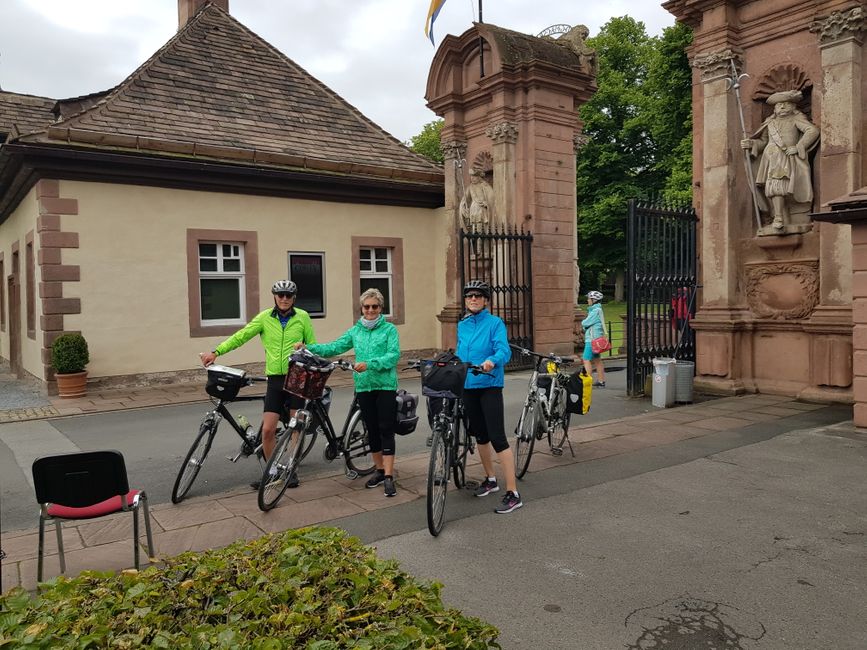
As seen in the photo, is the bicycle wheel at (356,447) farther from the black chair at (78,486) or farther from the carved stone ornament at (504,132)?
the carved stone ornament at (504,132)

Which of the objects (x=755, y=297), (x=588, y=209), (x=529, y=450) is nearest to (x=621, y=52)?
(x=588, y=209)

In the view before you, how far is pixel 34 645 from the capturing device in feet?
6.44

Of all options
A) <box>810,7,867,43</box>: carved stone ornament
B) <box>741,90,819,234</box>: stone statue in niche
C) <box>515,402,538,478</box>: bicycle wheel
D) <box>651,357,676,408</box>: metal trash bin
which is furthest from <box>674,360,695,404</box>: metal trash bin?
<box>810,7,867,43</box>: carved stone ornament

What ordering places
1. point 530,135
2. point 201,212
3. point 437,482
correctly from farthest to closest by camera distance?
point 530,135 < point 201,212 < point 437,482

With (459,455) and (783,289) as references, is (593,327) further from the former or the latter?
(459,455)

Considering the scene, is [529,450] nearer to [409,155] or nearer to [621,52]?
[409,155]

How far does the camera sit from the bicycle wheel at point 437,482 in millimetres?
4762

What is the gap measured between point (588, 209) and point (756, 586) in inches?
1347

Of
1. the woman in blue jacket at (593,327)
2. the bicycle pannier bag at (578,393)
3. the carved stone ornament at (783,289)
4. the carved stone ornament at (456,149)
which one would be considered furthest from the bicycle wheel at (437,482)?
the carved stone ornament at (456,149)

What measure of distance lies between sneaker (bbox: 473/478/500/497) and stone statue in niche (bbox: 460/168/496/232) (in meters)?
10.1

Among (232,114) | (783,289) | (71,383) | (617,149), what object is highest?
(617,149)

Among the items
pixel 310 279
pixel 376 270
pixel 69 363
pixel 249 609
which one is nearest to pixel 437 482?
pixel 249 609

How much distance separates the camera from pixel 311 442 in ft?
20.9

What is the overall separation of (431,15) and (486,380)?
42.4 feet
